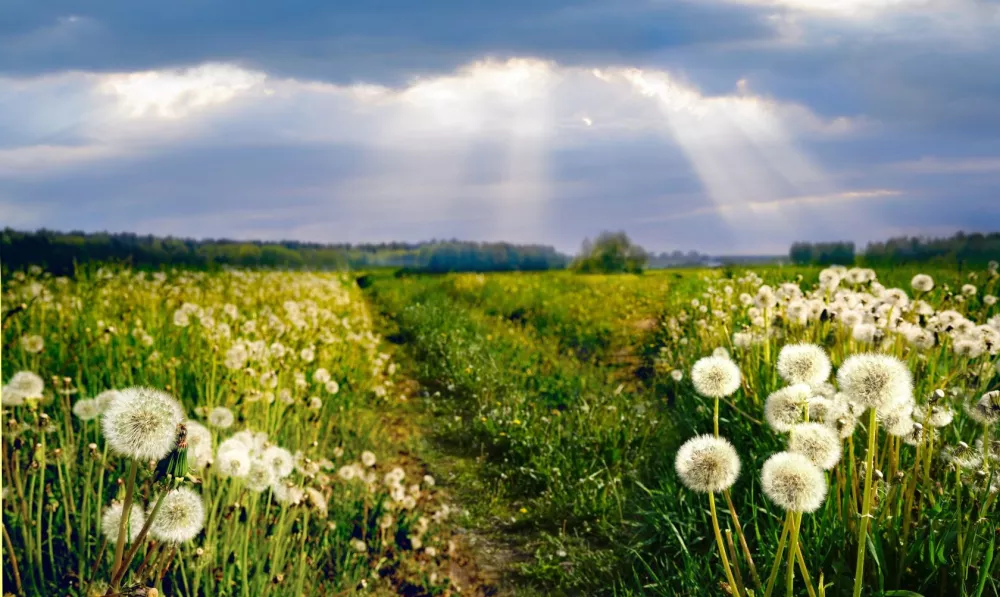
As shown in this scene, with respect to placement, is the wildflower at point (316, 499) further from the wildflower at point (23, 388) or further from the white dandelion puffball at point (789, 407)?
the white dandelion puffball at point (789, 407)

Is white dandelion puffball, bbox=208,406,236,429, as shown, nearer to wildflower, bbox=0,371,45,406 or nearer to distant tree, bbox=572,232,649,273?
wildflower, bbox=0,371,45,406

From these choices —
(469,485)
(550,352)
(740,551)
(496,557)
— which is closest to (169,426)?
(740,551)

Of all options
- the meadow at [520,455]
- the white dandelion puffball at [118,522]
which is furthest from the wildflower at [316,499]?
the white dandelion puffball at [118,522]

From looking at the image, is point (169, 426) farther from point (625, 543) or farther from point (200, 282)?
point (200, 282)

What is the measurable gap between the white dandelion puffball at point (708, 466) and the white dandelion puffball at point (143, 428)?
3.72 ft

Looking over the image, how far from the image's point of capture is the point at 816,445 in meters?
1.86

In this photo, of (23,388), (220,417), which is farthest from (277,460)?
(23,388)

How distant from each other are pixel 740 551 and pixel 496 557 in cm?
145

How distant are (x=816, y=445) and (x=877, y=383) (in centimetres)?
21

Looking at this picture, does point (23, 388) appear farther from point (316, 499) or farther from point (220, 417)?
point (316, 499)

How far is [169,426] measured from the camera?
164 cm

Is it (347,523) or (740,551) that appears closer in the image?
(740,551)

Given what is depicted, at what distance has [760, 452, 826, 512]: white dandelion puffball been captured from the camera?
1657 millimetres

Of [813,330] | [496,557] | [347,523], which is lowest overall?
[496,557]
